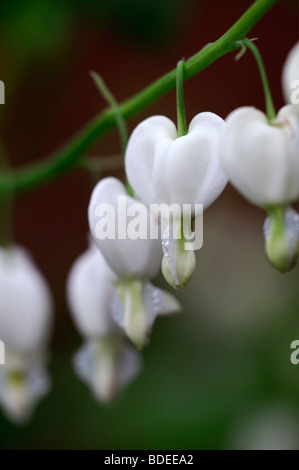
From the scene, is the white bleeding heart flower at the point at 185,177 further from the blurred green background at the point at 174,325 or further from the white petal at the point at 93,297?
the blurred green background at the point at 174,325

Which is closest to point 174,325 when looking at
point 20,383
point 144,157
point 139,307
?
point 20,383

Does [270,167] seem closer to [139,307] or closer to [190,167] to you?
[190,167]

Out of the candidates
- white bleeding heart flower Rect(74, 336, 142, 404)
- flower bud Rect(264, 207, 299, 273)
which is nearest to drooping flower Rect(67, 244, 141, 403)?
white bleeding heart flower Rect(74, 336, 142, 404)

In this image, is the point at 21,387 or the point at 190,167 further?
the point at 21,387

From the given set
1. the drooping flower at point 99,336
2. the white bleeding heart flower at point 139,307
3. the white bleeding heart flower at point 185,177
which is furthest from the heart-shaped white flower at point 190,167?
the drooping flower at point 99,336

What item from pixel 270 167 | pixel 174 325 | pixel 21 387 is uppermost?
pixel 174 325

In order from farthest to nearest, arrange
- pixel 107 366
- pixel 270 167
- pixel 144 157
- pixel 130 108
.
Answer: pixel 107 366
pixel 130 108
pixel 144 157
pixel 270 167
